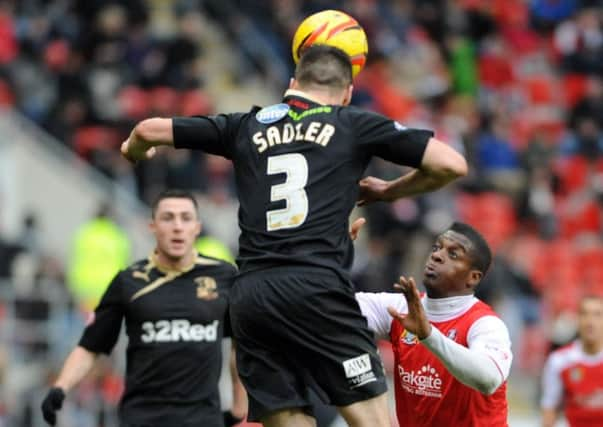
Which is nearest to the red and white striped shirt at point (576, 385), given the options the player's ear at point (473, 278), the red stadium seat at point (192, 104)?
the player's ear at point (473, 278)

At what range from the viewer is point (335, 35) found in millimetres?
6867

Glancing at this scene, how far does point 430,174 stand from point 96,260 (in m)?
9.09

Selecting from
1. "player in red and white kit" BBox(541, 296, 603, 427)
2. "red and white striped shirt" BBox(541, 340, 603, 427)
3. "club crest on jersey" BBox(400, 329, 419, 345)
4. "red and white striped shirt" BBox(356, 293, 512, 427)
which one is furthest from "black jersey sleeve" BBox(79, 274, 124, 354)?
"red and white striped shirt" BBox(541, 340, 603, 427)

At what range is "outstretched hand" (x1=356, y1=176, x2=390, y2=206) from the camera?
6.21 meters

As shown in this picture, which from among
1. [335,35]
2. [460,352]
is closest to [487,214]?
[335,35]

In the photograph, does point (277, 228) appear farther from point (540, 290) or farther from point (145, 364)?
point (540, 290)

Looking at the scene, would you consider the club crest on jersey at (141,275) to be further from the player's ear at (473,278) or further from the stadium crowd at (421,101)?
the stadium crowd at (421,101)

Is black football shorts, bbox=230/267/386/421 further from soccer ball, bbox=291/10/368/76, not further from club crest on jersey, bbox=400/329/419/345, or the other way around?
soccer ball, bbox=291/10/368/76

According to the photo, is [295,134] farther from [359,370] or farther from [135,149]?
[359,370]

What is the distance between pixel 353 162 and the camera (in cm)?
601

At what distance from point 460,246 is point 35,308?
8.41 m

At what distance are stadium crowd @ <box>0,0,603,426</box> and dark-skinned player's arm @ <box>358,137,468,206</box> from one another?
7613 mm

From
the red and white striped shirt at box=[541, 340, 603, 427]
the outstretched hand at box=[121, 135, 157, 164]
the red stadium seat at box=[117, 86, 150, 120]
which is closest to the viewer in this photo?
the outstretched hand at box=[121, 135, 157, 164]

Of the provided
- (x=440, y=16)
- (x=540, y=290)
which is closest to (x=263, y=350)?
(x=540, y=290)
